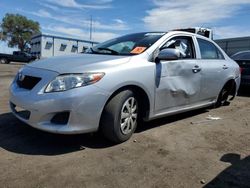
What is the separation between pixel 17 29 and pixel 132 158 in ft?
215

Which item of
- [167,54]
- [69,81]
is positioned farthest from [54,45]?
[69,81]

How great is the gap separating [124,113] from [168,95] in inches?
37.5

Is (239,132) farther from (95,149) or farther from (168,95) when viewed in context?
(95,149)

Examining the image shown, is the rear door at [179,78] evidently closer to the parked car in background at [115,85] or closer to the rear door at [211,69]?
the parked car in background at [115,85]

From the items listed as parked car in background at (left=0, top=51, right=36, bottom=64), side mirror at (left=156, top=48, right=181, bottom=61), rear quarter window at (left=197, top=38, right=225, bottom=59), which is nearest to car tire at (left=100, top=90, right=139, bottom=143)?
side mirror at (left=156, top=48, right=181, bottom=61)

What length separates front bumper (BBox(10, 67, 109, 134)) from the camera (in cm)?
348

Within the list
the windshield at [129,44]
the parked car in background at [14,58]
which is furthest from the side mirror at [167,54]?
the parked car in background at [14,58]

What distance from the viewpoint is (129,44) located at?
15.6 ft

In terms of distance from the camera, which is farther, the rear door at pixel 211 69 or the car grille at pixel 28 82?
the rear door at pixel 211 69

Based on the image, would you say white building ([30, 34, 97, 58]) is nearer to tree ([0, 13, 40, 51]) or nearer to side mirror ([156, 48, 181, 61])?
tree ([0, 13, 40, 51])

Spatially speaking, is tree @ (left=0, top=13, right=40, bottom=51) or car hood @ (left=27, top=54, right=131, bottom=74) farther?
tree @ (left=0, top=13, right=40, bottom=51)

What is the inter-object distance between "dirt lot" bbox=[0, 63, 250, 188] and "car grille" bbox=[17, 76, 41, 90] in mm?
722

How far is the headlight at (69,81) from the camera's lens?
11.6 ft

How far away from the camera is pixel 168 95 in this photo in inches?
182
